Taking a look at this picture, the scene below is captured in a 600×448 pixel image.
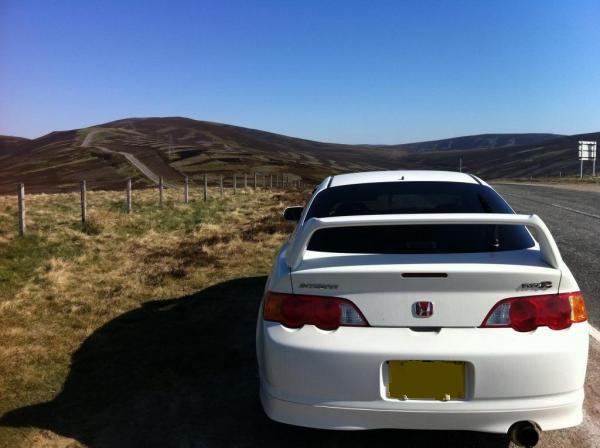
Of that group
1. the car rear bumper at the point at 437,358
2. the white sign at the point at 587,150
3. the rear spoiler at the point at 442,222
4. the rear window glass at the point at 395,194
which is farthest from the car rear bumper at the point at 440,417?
the white sign at the point at 587,150

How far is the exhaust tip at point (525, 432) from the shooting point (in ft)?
8.15

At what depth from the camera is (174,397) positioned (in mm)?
3650

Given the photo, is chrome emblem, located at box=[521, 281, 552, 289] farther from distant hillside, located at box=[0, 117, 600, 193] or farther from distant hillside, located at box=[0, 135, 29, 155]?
distant hillside, located at box=[0, 135, 29, 155]

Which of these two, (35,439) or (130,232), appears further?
(130,232)

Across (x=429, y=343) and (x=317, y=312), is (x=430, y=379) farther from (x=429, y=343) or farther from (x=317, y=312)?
(x=317, y=312)

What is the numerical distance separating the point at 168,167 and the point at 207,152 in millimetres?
31951

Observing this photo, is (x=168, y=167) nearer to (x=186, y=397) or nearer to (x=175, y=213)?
(x=175, y=213)

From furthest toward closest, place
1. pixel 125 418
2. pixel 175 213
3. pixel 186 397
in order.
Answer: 1. pixel 175 213
2. pixel 186 397
3. pixel 125 418

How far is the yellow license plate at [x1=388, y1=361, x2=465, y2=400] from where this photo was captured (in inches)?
96.7

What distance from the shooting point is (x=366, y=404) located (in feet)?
8.21

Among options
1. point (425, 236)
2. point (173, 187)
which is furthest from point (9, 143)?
point (425, 236)

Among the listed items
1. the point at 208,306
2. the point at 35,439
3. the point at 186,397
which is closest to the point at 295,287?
the point at 186,397

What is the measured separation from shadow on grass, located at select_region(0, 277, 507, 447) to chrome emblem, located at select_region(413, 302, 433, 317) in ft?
3.08

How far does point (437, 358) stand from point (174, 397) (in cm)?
201
